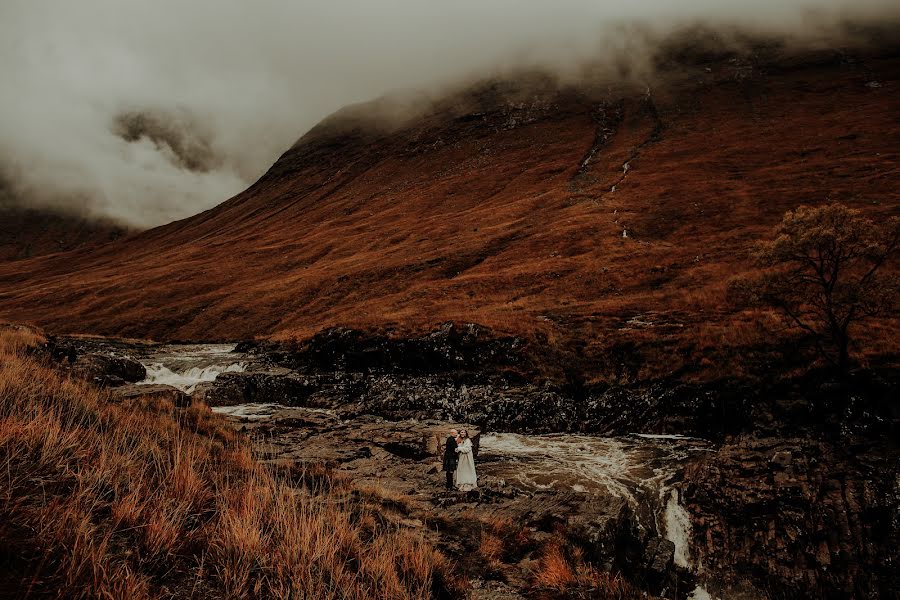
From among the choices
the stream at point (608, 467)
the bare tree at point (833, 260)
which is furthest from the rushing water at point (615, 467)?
the bare tree at point (833, 260)

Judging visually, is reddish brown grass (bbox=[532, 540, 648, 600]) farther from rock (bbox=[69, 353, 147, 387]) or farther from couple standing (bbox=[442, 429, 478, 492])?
rock (bbox=[69, 353, 147, 387])

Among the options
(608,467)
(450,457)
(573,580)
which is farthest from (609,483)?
(573,580)

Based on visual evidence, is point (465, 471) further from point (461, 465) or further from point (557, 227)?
point (557, 227)

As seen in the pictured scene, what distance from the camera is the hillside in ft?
128

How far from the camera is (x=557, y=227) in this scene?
66.6 meters

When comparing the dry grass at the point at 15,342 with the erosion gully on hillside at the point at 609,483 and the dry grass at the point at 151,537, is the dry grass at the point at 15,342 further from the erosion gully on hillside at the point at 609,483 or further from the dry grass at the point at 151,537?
the dry grass at the point at 151,537

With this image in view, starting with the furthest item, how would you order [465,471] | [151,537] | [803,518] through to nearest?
[465,471] → [803,518] → [151,537]

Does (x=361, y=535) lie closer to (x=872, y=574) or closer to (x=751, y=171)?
(x=872, y=574)

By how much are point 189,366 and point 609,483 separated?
35600 mm

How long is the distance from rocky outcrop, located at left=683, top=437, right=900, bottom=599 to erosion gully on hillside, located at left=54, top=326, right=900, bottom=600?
0.04m

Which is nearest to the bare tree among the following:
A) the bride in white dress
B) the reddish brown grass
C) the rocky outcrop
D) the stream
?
the rocky outcrop

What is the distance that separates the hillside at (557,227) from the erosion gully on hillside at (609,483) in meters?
6.55

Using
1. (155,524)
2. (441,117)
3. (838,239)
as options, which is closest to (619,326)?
(838,239)

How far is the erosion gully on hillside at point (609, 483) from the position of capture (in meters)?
12.0
